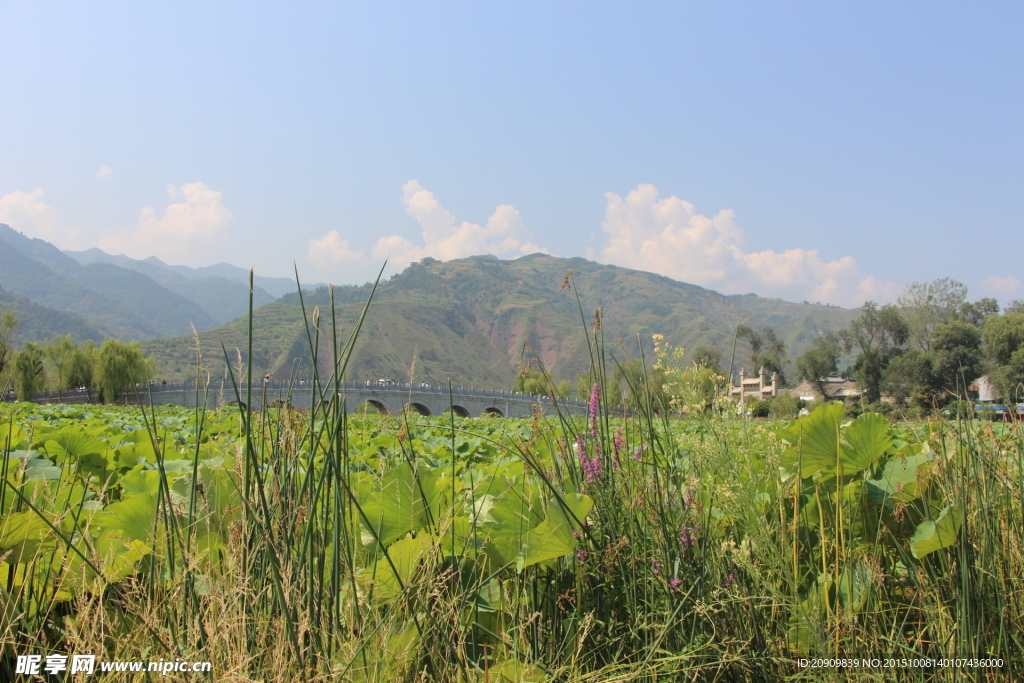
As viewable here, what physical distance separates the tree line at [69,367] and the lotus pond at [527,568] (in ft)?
103

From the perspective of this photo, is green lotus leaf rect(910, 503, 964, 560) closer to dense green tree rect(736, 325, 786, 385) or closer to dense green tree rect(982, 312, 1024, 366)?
dense green tree rect(982, 312, 1024, 366)

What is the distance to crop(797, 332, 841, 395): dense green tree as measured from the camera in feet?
195

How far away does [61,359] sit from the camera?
3356 centimetres

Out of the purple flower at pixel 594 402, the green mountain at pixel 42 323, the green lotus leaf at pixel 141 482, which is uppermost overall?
the green mountain at pixel 42 323

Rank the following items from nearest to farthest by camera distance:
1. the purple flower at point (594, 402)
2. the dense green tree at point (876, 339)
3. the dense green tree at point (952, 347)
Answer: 1. the purple flower at point (594, 402)
2. the dense green tree at point (952, 347)
3. the dense green tree at point (876, 339)

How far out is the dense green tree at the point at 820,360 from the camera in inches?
2338

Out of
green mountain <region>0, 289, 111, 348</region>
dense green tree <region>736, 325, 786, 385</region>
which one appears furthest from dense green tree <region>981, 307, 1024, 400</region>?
green mountain <region>0, 289, 111, 348</region>

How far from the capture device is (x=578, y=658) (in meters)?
1.43

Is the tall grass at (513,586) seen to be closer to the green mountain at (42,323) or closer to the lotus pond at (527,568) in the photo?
the lotus pond at (527,568)

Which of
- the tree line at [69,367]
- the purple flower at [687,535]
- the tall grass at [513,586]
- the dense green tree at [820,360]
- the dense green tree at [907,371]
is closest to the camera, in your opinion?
the tall grass at [513,586]

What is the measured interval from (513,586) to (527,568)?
59 millimetres

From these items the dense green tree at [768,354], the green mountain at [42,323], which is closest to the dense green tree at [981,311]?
the dense green tree at [768,354]

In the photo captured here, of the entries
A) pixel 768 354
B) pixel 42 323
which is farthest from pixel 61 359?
pixel 42 323

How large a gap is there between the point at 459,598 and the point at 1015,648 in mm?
1536
